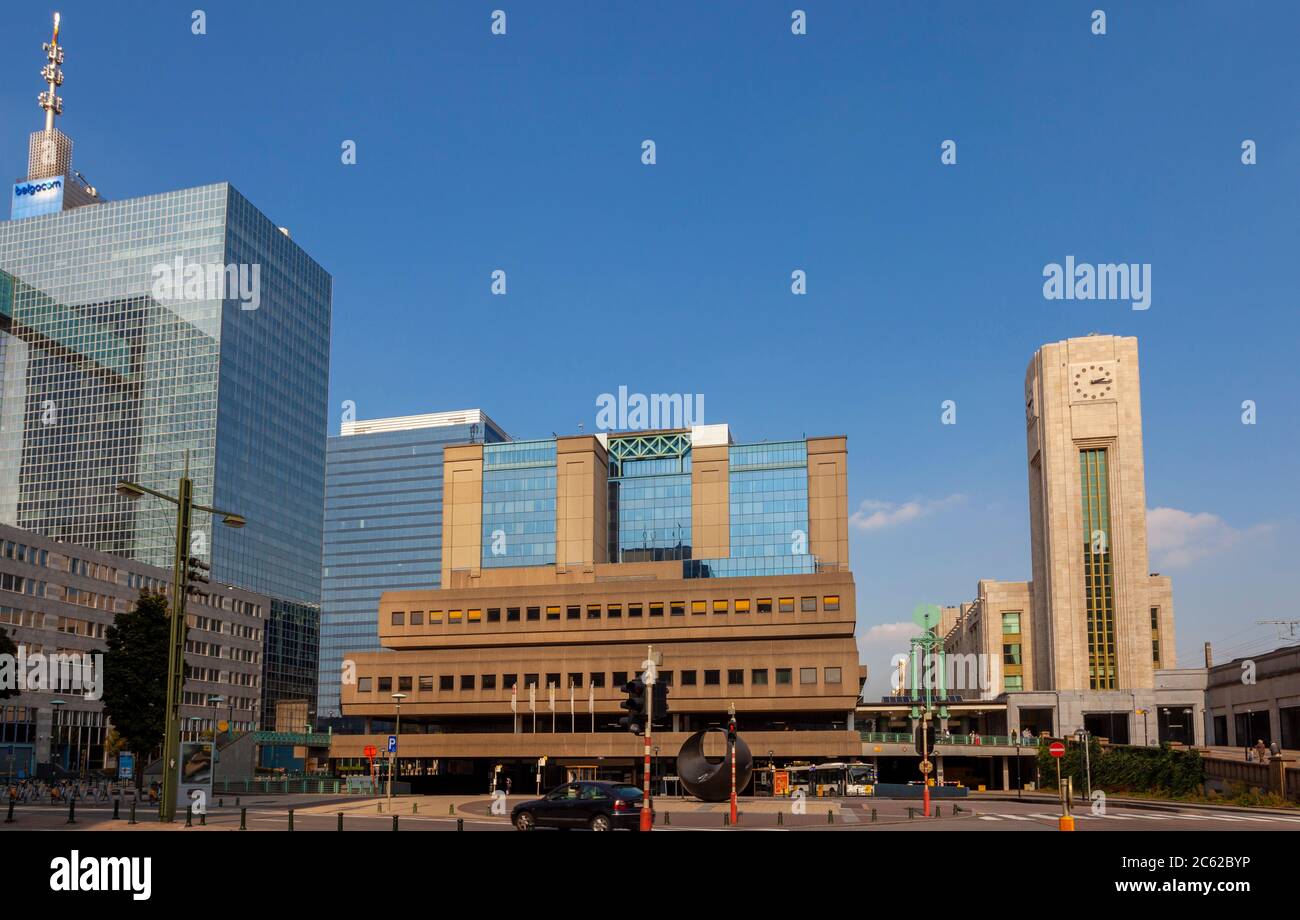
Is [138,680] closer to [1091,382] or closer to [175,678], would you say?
[175,678]

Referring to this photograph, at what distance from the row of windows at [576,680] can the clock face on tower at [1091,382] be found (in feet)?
173

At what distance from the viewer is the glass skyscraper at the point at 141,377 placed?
174 meters

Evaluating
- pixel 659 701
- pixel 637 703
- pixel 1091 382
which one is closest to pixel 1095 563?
pixel 1091 382

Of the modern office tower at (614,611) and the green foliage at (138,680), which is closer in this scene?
the green foliage at (138,680)

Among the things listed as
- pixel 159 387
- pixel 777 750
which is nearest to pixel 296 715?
pixel 159 387

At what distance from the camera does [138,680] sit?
246 feet

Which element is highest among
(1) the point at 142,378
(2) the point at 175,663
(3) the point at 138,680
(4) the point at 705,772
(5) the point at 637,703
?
(1) the point at 142,378

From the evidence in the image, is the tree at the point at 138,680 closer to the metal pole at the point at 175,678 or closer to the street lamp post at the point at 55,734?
the metal pole at the point at 175,678

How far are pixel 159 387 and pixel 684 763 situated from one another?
5513 inches

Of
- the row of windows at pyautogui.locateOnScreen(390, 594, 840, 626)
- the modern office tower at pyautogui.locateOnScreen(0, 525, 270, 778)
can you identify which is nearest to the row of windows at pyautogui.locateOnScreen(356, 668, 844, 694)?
the row of windows at pyautogui.locateOnScreen(390, 594, 840, 626)
